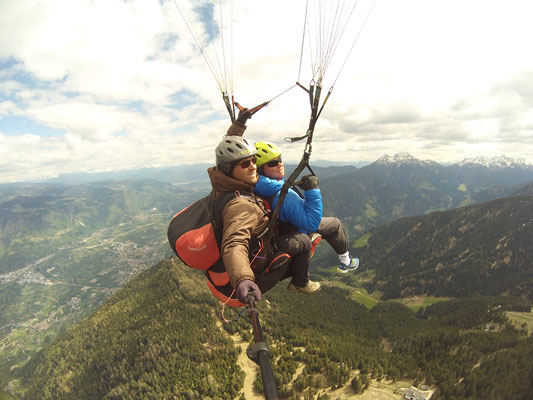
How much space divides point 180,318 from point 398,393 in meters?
65.8

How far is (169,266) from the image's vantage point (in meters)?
119

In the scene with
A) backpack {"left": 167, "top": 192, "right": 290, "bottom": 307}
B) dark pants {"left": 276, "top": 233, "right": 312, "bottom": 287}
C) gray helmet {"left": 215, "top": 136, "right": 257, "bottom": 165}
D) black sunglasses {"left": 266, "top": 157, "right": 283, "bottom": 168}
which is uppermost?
gray helmet {"left": 215, "top": 136, "right": 257, "bottom": 165}

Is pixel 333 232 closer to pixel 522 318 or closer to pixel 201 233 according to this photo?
pixel 201 233

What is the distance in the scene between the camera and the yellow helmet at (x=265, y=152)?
7.08 m

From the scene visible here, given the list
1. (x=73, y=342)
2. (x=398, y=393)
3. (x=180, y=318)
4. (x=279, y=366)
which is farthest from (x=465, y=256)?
(x=73, y=342)

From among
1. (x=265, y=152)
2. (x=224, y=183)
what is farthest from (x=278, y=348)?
(x=224, y=183)

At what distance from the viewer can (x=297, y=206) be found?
6.39m

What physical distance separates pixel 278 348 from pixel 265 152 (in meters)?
71.5

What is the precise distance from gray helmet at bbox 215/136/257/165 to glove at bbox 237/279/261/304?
3.00 meters

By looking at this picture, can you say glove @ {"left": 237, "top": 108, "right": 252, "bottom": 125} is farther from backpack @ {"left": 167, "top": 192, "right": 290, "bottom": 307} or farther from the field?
the field

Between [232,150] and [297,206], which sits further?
[297,206]

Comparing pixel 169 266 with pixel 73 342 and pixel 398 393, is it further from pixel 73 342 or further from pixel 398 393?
pixel 398 393

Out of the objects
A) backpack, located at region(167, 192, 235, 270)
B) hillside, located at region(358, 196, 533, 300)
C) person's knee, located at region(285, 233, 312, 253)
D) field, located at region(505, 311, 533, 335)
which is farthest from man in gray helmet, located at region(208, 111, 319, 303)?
hillside, located at region(358, 196, 533, 300)

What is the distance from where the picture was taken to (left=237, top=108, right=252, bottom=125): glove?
7.46 m
